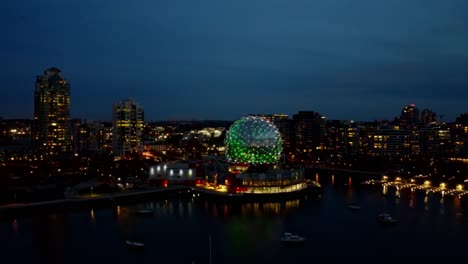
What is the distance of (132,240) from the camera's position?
1522cm

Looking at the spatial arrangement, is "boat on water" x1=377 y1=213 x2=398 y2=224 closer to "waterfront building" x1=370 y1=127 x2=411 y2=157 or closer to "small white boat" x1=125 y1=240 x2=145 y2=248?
"small white boat" x1=125 y1=240 x2=145 y2=248

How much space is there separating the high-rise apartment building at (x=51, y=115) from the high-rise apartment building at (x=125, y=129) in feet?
15.3

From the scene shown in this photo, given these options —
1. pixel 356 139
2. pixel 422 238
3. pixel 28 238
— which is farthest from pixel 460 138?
pixel 28 238

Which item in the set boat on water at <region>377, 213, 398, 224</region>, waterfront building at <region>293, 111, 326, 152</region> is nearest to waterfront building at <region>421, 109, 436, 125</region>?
waterfront building at <region>293, 111, 326, 152</region>

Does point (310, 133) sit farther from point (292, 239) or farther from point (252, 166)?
point (292, 239)

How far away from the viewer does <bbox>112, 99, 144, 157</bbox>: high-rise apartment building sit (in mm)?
41656

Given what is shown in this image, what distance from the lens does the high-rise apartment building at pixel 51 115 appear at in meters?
42.9

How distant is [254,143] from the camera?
25.8 meters

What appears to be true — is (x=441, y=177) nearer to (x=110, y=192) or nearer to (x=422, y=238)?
(x=422, y=238)

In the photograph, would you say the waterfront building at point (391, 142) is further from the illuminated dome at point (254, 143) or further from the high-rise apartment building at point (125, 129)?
the illuminated dome at point (254, 143)

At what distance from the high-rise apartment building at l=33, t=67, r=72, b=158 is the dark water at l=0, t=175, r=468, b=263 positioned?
79.5 feet

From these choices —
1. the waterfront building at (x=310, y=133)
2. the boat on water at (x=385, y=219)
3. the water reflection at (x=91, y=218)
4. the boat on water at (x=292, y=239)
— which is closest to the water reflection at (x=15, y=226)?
the water reflection at (x=91, y=218)

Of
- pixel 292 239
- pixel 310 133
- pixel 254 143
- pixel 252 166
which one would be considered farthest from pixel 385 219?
pixel 310 133

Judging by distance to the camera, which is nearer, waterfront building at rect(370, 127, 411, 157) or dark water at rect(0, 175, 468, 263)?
dark water at rect(0, 175, 468, 263)
